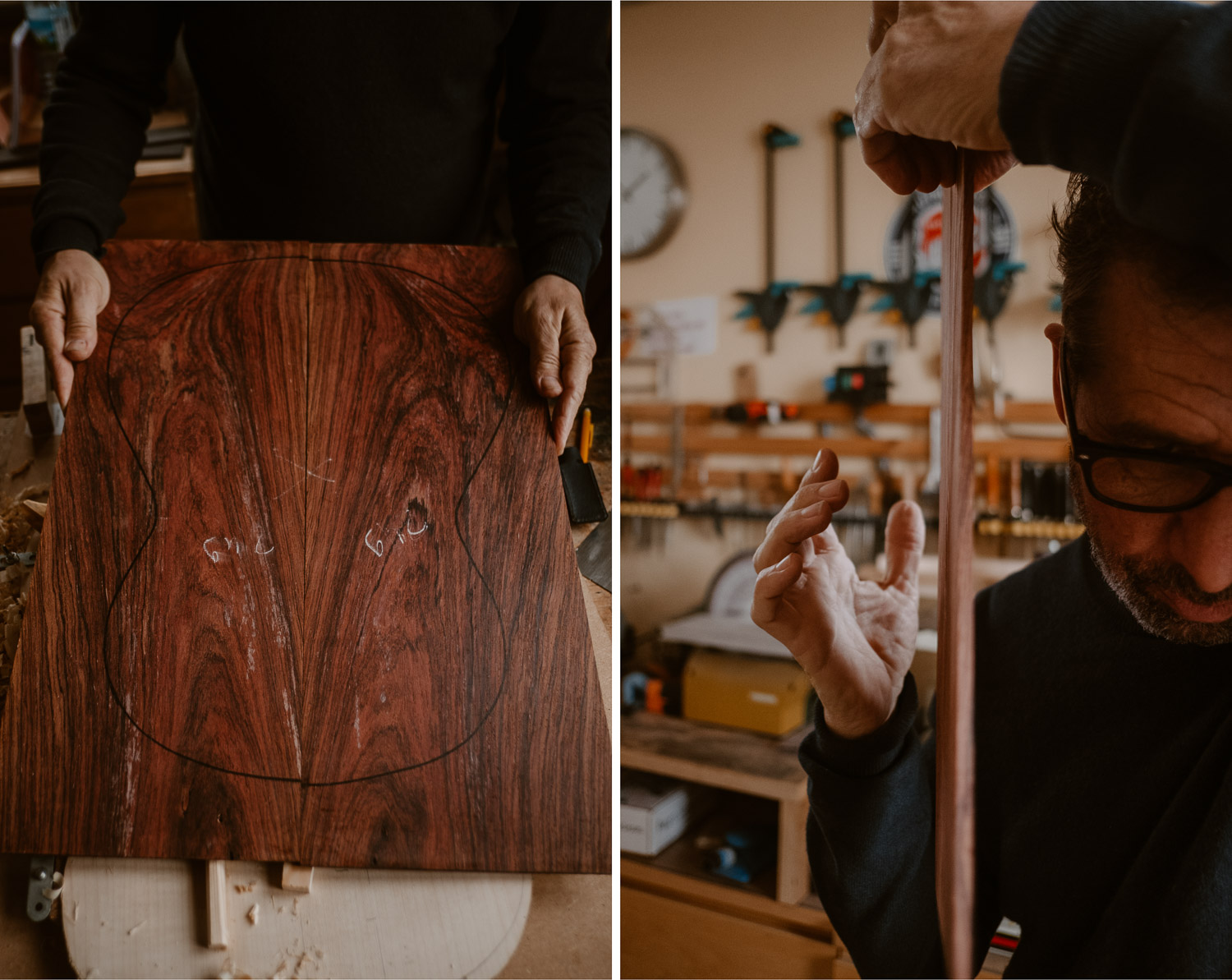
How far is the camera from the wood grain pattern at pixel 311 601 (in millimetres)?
717

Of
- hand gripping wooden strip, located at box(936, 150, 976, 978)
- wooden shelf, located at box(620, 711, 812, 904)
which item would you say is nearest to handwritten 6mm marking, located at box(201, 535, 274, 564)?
hand gripping wooden strip, located at box(936, 150, 976, 978)

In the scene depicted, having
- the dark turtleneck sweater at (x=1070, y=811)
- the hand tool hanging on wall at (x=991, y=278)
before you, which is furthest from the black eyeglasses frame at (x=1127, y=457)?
the hand tool hanging on wall at (x=991, y=278)

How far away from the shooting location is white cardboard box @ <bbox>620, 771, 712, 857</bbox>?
1786mm

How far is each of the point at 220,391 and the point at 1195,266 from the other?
82 centimetres

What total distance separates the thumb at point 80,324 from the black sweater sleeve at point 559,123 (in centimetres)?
44

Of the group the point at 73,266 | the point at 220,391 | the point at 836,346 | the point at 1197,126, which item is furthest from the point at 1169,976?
the point at 836,346

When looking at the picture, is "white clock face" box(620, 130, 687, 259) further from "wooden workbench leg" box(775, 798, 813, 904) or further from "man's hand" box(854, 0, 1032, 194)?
"man's hand" box(854, 0, 1032, 194)

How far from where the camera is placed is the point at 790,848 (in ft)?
5.41

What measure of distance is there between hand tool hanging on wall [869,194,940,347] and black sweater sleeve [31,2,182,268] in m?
1.65

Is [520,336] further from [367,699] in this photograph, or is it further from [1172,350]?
[1172,350]

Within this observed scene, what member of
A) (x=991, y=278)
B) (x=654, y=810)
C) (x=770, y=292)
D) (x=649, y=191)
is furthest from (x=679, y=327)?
(x=654, y=810)

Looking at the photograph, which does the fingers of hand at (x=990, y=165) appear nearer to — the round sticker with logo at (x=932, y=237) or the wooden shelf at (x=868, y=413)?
the wooden shelf at (x=868, y=413)

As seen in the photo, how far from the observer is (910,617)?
0.80 meters

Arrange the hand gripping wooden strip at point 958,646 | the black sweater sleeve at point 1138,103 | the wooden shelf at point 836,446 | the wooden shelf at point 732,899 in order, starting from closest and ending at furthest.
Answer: the black sweater sleeve at point 1138,103
the hand gripping wooden strip at point 958,646
the wooden shelf at point 732,899
the wooden shelf at point 836,446
